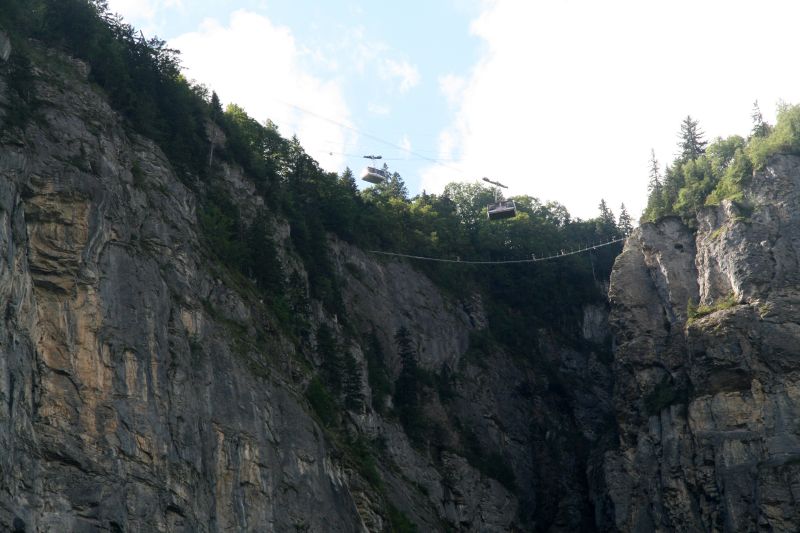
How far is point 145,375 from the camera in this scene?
4166cm

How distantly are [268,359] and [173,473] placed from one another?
10218 millimetres

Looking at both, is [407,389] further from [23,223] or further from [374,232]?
[23,223]

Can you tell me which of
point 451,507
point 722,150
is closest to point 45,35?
point 451,507

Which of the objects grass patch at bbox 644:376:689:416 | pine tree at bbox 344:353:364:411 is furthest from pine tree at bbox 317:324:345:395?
grass patch at bbox 644:376:689:416

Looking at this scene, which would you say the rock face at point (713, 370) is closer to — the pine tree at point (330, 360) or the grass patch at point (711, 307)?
the grass patch at point (711, 307)

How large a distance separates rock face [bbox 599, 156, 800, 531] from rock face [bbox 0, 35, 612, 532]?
889 cm

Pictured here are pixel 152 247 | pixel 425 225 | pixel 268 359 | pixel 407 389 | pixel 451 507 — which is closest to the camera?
pixel 152 247

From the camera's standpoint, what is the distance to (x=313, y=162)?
77.1m

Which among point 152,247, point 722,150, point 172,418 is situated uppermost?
point 722,150

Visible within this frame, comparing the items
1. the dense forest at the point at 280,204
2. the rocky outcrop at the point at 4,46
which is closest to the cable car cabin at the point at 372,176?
the dense forest at the point at 280,204

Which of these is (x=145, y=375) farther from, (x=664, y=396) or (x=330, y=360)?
(x=664, y=396)

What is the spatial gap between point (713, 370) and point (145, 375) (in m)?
33.6

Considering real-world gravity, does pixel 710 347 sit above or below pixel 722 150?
below

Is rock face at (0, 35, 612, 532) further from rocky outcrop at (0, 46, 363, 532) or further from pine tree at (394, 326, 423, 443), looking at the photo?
pine tree at (394, 326, 423, 443)
